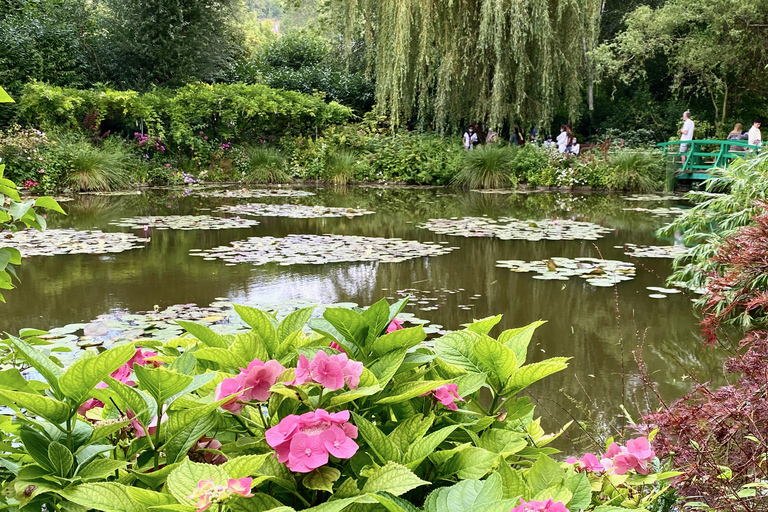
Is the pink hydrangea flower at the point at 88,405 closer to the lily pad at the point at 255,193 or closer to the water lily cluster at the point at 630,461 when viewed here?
the water lily cluster at the point at 630,461

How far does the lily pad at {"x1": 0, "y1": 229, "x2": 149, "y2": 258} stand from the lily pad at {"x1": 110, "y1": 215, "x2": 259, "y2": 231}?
2.32 ft

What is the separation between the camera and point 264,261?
6.43 meters

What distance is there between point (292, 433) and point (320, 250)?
244 inches

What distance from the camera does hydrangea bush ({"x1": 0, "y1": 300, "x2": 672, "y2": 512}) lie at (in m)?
0.80

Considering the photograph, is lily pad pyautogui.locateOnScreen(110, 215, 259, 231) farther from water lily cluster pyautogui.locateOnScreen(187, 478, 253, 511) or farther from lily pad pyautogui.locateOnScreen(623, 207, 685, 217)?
water lily cluster pyautogui.locateOnScreen(187, 478, 253, 511)

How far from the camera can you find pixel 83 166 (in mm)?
12812

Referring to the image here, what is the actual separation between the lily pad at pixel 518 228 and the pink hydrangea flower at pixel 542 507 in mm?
7164

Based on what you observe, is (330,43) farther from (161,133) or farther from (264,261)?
(264,261)

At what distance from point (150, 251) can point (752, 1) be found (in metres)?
14.9

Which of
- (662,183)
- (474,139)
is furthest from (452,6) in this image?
(662,183)

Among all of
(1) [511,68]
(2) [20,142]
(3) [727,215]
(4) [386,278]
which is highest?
(1) [511,68]

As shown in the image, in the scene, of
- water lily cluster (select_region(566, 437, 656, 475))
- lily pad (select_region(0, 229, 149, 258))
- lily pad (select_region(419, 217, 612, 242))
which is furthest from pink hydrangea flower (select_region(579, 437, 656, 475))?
lily pad (select_region(419, 217, 612, 242))

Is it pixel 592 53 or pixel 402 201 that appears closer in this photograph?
pixel 402 201

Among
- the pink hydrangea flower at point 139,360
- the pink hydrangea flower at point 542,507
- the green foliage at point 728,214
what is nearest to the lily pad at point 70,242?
the green foliage at point 728,214
